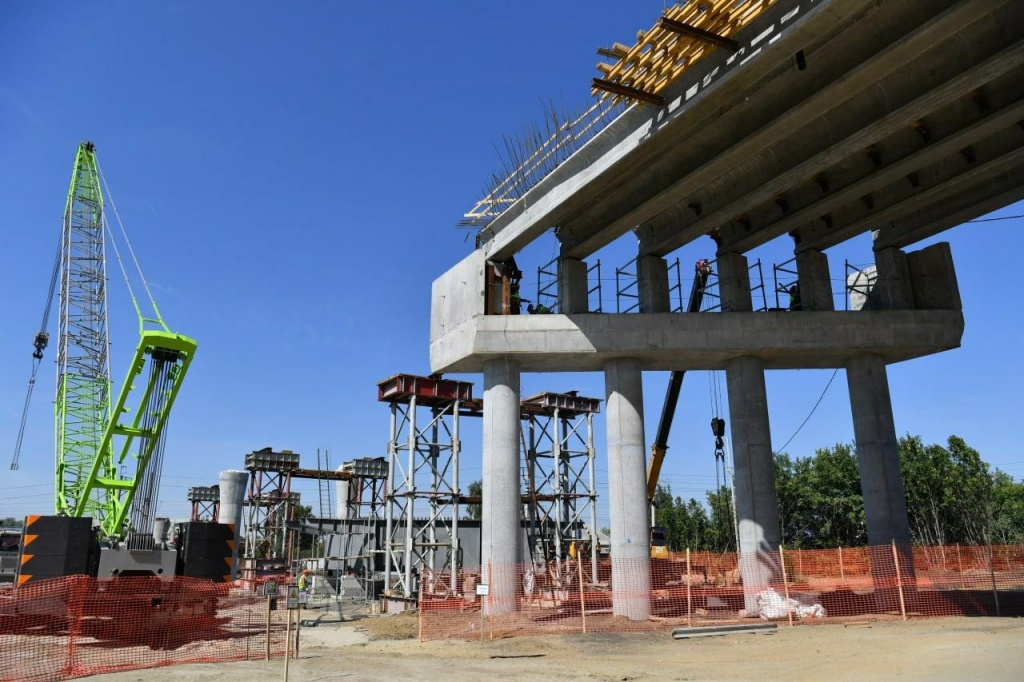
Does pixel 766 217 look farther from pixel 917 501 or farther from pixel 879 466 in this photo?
pixel 917 501

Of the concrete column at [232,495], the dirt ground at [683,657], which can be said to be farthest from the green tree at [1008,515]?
the concrete column at [232,495]

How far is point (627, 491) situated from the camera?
926 inches

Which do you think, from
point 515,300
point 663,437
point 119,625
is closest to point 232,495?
point 663,437

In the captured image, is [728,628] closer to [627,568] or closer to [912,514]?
[627,568]

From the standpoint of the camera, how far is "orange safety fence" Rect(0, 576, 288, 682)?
605 inches

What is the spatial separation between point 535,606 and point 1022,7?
69.9 ft

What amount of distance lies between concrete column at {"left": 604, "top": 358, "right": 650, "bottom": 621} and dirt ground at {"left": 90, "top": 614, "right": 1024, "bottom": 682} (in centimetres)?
275

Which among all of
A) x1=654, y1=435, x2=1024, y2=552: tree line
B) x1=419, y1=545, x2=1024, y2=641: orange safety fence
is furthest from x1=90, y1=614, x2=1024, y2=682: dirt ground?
x1=654, y1=435, x2=1024, y2=552: tree line

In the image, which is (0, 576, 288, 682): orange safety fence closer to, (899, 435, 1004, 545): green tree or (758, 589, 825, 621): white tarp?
(758, 589, 825, 621): white tarp

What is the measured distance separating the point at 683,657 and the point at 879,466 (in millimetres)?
12252

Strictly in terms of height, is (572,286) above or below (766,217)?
below

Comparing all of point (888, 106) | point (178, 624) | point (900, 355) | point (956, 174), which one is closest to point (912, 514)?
point (900, 355)

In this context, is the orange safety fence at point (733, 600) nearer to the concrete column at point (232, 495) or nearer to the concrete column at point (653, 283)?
the concrete column at point (653, 283)

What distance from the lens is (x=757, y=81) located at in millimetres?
18625
